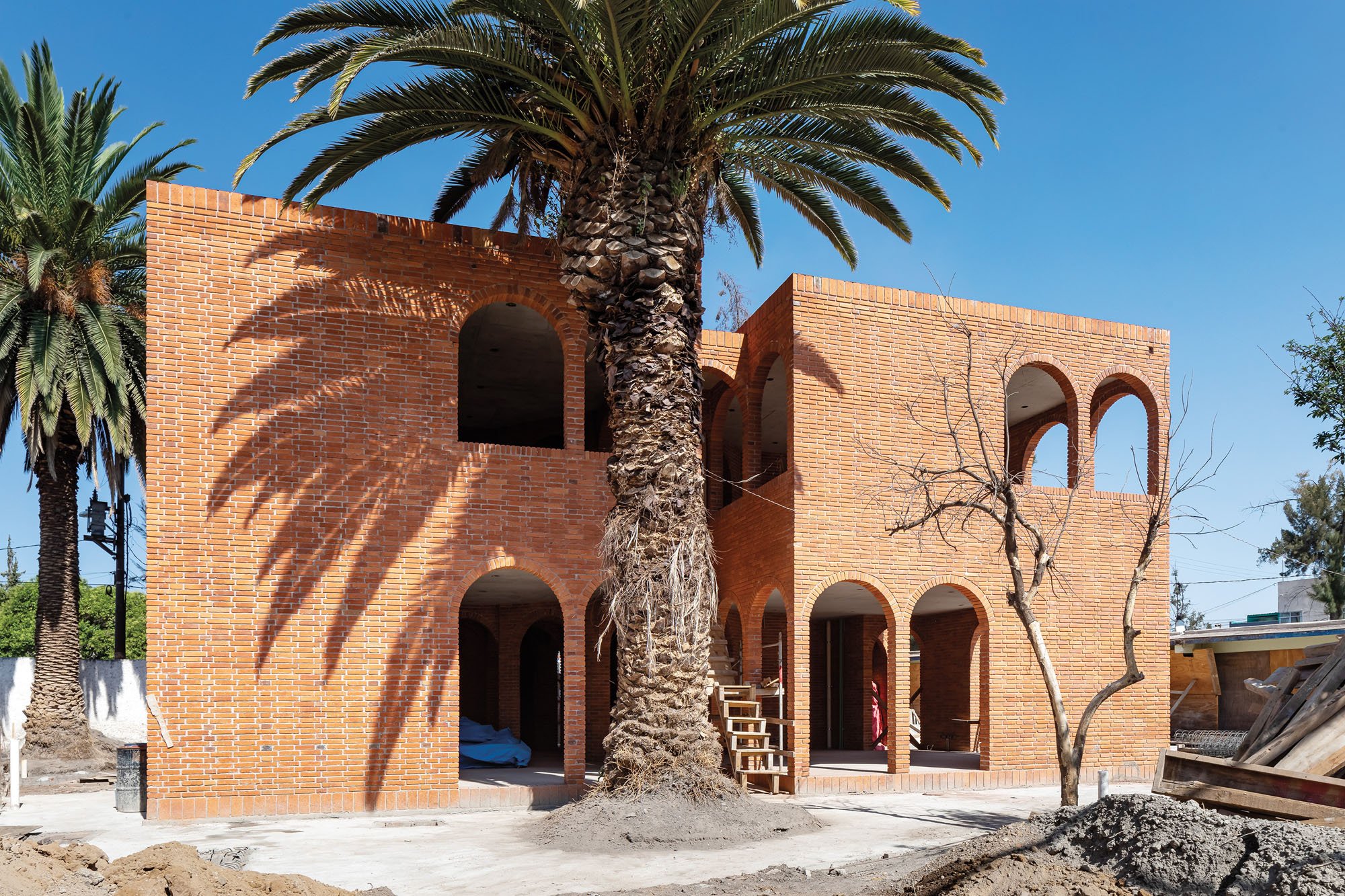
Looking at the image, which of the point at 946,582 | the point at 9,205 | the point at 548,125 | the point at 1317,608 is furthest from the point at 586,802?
the point at 1317,608

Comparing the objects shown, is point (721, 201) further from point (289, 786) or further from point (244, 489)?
point (289, 786)

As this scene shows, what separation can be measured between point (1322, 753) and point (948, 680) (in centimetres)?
1528

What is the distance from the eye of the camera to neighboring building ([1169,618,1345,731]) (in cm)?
2314

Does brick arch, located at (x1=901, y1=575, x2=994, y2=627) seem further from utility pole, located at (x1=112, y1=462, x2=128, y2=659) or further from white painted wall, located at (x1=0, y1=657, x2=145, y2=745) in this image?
white painted wall, located at (x1=0, y1=657, x2=145, y2=745)

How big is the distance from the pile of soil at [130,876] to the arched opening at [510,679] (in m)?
6.81

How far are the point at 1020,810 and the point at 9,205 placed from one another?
1965cm

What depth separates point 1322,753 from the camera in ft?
26.5

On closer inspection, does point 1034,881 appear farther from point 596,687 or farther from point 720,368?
point 596,687

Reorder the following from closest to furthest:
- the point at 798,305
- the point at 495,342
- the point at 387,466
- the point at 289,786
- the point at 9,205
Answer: the point at 289,786
the point at 387,466
the point at 798,305
the point at 495,342
the point at 9,205

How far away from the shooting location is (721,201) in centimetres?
1573

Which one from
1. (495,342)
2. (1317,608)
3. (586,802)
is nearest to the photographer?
(586,802)

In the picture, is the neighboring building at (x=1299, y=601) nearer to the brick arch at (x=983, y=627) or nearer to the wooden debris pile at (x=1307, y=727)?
the brick arch at (x=983, y=627)

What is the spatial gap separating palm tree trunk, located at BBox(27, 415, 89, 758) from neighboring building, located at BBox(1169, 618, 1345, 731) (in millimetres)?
23962

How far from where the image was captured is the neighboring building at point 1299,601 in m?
47.8
